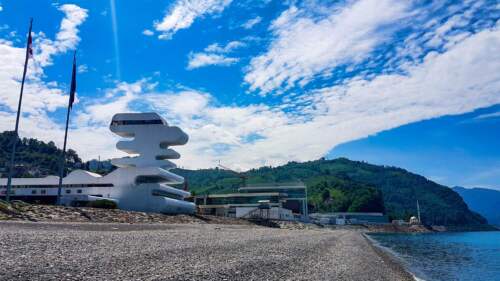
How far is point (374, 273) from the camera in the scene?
66.3 ft

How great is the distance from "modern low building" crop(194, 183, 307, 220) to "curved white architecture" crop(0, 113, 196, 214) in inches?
1712

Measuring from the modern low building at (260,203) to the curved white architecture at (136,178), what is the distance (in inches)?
1712

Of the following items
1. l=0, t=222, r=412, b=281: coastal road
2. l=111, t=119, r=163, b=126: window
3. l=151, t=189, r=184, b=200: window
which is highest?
l=111, t=119, r=163, b=126: window

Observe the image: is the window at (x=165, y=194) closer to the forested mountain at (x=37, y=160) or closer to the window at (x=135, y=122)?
the window at (x=135, y=122)

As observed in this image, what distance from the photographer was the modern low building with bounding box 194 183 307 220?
392ft

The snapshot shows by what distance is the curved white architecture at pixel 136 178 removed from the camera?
66938 mm

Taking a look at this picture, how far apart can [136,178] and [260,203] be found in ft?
214

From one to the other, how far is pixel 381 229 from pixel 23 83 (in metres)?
174

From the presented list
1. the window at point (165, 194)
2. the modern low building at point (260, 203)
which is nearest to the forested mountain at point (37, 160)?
the modern low building at point (260, 203)

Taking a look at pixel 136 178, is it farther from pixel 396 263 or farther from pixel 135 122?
pixel 396 263

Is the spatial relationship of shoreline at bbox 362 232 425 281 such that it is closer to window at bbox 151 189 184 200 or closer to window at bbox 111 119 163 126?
window at bbox 151 189 184 200

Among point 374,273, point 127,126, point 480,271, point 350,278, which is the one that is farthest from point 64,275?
point 127,126

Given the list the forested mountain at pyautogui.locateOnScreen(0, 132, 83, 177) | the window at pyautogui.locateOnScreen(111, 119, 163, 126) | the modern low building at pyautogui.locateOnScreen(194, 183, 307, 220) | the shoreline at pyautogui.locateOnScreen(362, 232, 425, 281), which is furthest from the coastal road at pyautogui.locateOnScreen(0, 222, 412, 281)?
the forested mountain at pyautogui.locateOnScreen(0, 132, 83, 177)

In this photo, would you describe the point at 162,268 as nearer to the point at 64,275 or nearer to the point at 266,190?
the point at 64,275
